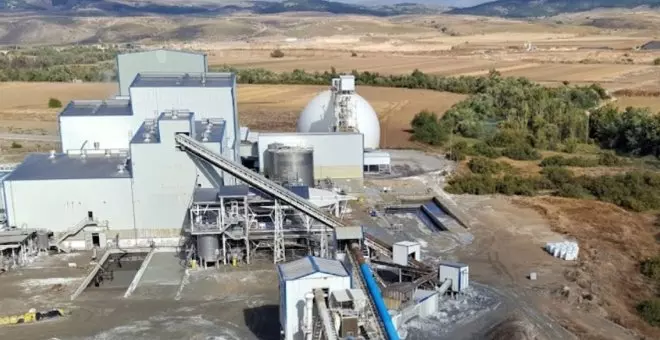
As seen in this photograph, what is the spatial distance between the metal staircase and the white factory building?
4 centimetres

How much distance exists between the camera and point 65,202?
28.4 m

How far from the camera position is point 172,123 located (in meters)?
28.3

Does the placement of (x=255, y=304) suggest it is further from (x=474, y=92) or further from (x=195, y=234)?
(x=474, y=92)

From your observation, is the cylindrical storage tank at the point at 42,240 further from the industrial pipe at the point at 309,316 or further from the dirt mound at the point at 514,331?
the dirt mound at the point at 514,331

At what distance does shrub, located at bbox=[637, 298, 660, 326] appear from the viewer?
70.5 feet

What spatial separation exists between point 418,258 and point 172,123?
36.6 feet

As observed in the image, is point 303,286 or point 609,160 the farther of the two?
point 609,160

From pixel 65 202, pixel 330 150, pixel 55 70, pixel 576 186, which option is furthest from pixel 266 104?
pixel 65 202

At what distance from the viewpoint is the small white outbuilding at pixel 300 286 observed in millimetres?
17844

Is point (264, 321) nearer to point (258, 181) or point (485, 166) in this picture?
point (258, 181)

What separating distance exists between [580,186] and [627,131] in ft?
42.6

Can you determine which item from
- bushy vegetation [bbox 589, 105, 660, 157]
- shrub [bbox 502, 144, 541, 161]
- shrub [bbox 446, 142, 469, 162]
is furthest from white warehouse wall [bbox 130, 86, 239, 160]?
bushy vegetation [bbox 589, 105, 660, 157]

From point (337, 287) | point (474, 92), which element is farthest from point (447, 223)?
point (474, 92)

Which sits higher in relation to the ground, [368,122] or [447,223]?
[368,122]
